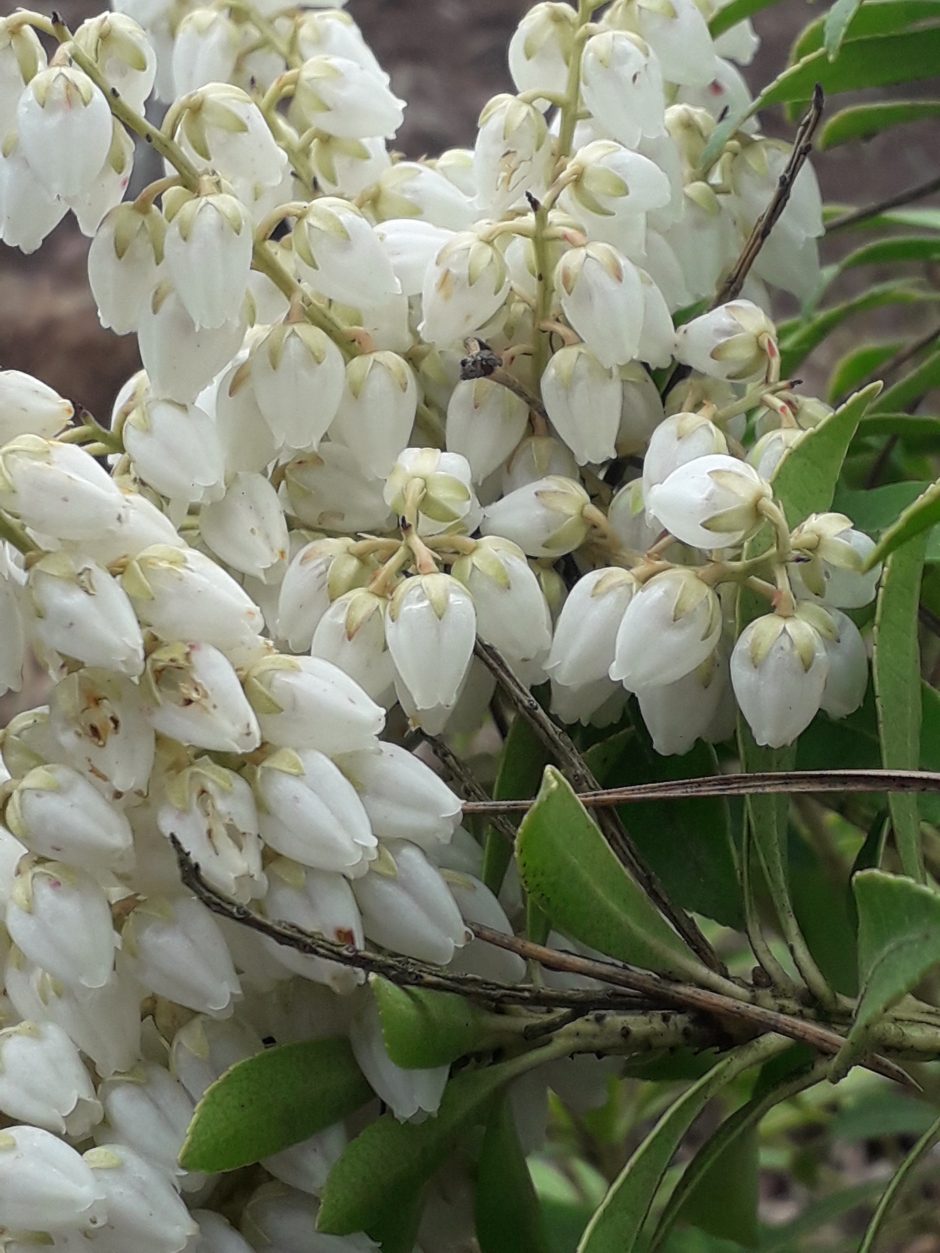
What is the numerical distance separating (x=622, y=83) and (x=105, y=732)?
42 centimetres

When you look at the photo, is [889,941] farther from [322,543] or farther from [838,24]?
[838,24]

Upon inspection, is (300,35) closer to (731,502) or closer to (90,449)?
(90,449)

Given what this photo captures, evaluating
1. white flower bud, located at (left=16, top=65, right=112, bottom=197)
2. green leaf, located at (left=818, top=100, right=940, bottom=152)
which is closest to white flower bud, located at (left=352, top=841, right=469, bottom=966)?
white flower bud, located at (left=16, top=65, right=112, bottom=197)

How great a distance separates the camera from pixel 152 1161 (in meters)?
0.63

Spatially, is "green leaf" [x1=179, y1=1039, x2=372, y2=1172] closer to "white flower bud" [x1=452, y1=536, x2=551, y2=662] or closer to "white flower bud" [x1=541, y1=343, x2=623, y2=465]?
"white flower bud" [x1=452, y1=536, x2=551, y2=662]

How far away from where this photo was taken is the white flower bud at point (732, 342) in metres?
0.75

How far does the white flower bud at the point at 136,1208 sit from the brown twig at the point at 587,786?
0.70 ft

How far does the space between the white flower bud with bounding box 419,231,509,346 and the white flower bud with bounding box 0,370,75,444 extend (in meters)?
0.18

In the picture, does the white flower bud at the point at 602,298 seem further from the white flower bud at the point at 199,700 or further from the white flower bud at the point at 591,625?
the white flower bud at the point at 199,700

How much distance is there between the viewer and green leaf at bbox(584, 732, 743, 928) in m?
0.75

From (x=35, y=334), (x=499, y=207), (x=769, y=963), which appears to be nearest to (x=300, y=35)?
(x=499, y=207)

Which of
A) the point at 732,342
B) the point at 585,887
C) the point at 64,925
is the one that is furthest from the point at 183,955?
the point at 732,342

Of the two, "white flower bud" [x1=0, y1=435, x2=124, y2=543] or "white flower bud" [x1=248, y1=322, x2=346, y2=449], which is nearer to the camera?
"white flower bud" [x1=0, y1=435, x2=124, y2=543]

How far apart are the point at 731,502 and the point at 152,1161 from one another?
380 millimetres
